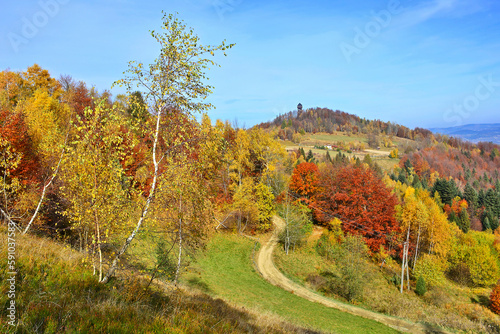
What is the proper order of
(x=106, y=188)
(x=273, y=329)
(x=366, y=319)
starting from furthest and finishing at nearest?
(x=366, y=319) → (x=273, y=329) → (x=106, y=188)

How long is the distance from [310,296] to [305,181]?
33523 millimetres

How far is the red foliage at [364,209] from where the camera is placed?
4497 centimetres

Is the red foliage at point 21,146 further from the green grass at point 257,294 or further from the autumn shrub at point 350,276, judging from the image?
the autumn shrub at point 350,276

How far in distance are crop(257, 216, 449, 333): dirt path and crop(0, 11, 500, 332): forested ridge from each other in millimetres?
3830

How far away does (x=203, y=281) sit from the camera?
2373cm

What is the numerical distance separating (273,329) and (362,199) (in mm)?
41298

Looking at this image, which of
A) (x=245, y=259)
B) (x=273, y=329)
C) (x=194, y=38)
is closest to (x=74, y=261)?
(x=273, y=329)

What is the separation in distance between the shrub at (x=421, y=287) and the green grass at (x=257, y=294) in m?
21.4

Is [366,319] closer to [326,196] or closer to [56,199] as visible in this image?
[56,199]

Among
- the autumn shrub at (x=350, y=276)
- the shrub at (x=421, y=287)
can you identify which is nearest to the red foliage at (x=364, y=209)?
the shrub at (x=421, y=287)

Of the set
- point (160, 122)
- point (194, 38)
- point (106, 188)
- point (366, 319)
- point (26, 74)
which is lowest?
point (366, 319)

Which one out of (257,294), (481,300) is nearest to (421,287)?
(481,300)

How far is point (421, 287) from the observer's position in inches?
1490

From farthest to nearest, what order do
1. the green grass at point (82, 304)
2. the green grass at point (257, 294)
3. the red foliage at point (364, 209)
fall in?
the red foliage at point (364, 209) < the green grass at point (257, 294) < the green grass at point (82, 304)
